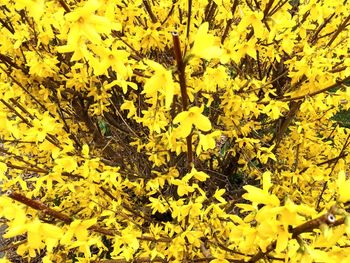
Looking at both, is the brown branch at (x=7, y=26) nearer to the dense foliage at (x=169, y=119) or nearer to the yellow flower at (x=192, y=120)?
the dense foliage at (x=169, y=119)

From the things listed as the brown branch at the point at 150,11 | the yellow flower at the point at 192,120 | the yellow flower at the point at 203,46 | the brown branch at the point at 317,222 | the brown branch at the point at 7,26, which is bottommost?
the brown branch at the point at 317,222

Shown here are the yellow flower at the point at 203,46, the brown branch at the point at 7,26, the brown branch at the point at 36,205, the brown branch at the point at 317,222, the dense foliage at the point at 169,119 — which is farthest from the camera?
the brown branch at the point at 7,26

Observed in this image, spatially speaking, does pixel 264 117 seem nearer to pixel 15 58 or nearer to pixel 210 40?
pixel 15 58

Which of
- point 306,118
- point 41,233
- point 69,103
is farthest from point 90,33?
point 306,118

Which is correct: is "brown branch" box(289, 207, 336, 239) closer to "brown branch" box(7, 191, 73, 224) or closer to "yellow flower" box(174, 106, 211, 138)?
"yellow flower" box(174, 106, 211, 138)

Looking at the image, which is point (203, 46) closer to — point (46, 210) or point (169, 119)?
point (46, 210)

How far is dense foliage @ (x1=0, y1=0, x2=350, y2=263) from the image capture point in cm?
139

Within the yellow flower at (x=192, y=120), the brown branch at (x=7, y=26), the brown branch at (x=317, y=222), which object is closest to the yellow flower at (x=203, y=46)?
the yellow flower at (x=192, y=120)

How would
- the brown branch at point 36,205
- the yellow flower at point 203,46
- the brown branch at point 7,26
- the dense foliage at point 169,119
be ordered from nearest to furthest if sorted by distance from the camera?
the brown branch at point 36,205
the yellow flower at point 203,46
the dense foliage at point 169,119
the brown branch at point 7,26

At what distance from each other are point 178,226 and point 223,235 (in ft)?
0.83

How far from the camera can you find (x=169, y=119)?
2.39 metres

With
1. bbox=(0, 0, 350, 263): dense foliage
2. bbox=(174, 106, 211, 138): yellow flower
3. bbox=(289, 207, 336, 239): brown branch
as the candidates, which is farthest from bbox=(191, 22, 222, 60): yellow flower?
bbox=(289, 207, 336, 239): brown branch

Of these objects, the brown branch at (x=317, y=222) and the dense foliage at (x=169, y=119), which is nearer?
the brown branch at (x=317, y=222)

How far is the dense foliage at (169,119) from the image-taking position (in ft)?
4.56
